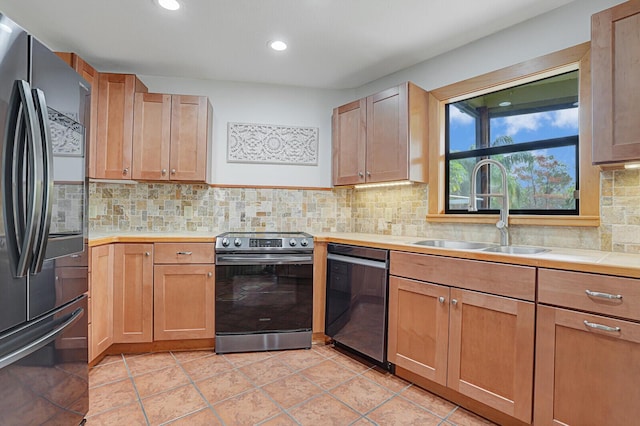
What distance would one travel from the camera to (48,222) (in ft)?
3.74

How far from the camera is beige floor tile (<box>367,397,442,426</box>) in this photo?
1.70 m

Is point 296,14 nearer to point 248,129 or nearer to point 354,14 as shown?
point 354,14

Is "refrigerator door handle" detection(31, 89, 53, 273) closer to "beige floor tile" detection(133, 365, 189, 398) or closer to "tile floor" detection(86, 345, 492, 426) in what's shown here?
"tile floor" detection(86, 345, 492, 426)

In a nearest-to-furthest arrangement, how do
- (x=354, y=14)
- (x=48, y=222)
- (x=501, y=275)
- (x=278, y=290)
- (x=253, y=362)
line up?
1. (x=48, y=222)
2. (x=501, y=275)
3. (x=354, y=14)
4. (x=253, y=362)
5. (x=278, y=290)

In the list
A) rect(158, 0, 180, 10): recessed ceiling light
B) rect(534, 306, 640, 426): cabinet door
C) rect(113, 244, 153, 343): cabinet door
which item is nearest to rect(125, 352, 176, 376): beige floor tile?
rect(113, 244, 153, 343): cabinet door

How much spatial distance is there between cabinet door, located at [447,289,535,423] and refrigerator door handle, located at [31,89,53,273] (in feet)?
6.29

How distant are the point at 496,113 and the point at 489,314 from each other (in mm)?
1551

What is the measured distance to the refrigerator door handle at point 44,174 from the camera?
110 centimetres

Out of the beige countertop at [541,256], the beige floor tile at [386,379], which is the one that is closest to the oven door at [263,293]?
the beige countertop at [541,256]

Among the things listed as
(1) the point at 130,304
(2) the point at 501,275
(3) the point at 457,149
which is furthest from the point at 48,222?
(3) the point at 457,149

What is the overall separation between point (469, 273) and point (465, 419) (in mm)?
789

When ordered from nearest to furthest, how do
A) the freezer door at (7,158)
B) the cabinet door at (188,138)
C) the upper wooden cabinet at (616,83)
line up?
the freezer door at (7,158)
the upper wooden cabinet at (616,83)
the cabinet door at (188,138)

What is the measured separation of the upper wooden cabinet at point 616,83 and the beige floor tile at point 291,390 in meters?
2.04

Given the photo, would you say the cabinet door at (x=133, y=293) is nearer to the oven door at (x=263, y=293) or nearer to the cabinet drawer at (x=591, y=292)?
the oven door at (x=263, y=293)
